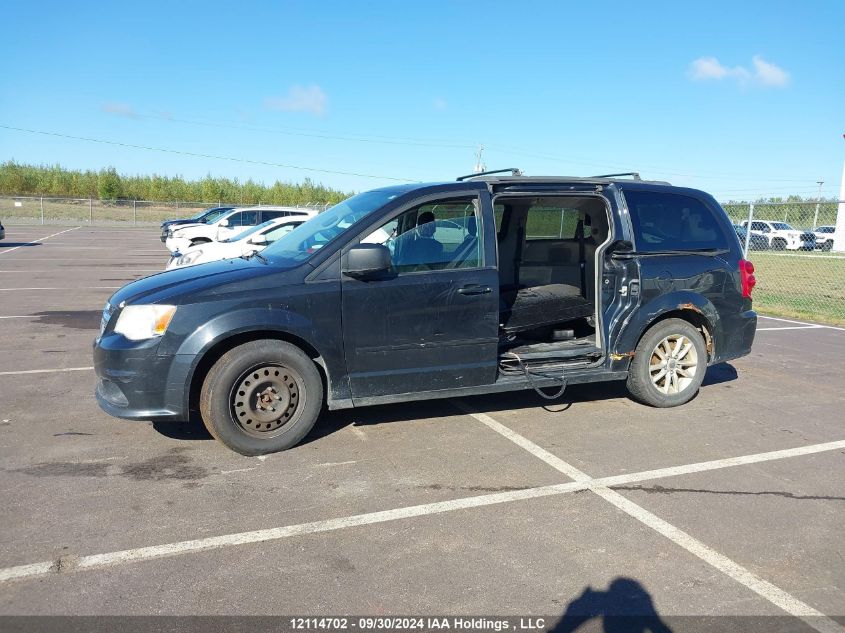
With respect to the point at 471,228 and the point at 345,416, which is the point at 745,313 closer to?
the point at 471,228

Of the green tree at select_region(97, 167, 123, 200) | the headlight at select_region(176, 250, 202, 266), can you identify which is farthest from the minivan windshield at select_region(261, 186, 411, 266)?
the green tree at select_region(97, 167, 123, 200)

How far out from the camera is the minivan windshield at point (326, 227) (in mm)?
5312

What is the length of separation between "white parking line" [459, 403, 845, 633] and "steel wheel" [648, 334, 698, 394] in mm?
1633

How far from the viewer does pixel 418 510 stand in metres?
4.05

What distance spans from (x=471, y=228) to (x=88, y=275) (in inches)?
557

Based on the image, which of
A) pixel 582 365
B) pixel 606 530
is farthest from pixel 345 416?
pixel 606 530

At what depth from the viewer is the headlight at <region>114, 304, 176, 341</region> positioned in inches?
184

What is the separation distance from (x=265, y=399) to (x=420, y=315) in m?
1.29

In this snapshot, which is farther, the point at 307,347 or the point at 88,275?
the point at 88,275

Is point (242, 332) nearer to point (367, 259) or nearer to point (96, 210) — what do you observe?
point (367, 259)

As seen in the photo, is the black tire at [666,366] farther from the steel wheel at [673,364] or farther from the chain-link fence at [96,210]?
the chain-link fence at [96,210]

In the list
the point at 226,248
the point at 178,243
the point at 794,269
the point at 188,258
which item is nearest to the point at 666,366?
the point at 226,248

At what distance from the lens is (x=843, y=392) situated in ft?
22.7

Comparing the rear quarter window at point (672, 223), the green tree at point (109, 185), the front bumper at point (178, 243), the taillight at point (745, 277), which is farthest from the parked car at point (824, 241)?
the green tree at point (109, 185)
